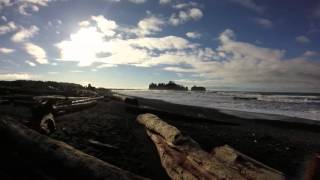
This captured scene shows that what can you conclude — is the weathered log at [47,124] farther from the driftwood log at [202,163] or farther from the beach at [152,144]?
the driftwood log at [202,163]

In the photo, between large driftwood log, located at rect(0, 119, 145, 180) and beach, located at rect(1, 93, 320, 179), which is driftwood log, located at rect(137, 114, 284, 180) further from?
large driftwood log, located at rect(0, 119, 145, 180)

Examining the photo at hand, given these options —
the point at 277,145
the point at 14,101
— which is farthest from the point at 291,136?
the point at 14,101

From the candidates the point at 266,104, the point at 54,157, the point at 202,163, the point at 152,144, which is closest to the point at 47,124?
the point at 152,144

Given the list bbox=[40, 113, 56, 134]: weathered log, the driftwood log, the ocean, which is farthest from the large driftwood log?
the ocean

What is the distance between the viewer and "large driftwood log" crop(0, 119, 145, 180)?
4.25 meters

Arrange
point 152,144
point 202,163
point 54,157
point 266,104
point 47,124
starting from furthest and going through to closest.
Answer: point 266,104 → point 47,124 → point 152,144 → point 202,163 → point 54,157

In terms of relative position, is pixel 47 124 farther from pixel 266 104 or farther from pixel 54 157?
pixel 266 104

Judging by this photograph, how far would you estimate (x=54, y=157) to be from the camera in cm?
495

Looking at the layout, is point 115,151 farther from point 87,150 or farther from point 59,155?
point 59,155

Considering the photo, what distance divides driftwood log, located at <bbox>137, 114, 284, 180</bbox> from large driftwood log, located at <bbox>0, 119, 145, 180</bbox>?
1.44 m

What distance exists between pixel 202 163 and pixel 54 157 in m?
2.43

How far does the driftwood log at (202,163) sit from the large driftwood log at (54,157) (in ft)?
4.72

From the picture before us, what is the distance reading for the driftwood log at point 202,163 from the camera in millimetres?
4645

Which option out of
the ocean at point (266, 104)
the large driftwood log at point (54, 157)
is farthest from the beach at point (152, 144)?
the ocean at point (266, 104)
